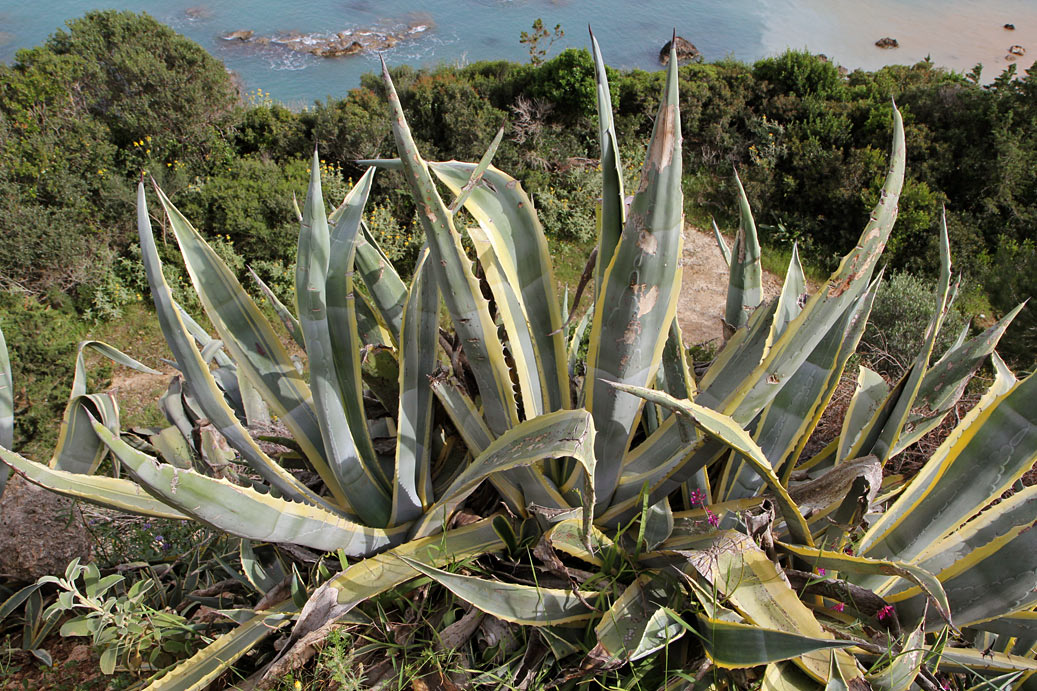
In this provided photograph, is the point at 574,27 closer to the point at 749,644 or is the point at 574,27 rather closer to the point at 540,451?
the point at 540,451

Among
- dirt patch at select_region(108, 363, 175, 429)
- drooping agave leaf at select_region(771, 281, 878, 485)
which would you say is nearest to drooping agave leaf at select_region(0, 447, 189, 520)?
drooping agave leaf at select_region(771, 281, 878, 485)

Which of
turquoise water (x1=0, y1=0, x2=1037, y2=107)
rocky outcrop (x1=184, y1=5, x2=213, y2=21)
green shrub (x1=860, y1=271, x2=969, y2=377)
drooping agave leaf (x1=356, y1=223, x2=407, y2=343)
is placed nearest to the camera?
drooping agave leaf (x1=356, y1=223, x2=407, y2=343)

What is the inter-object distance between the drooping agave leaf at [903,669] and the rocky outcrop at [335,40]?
14.3m

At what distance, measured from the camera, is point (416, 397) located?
1.84m

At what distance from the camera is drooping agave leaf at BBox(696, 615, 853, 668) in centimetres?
124

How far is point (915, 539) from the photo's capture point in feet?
5.16

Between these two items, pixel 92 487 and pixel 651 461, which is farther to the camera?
pixel 651 461

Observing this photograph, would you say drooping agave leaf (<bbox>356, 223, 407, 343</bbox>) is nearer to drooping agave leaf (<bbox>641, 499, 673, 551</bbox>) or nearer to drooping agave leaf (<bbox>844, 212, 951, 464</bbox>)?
drooping agave leaf (<bbox>641, 499, 673, 551</bbox>)

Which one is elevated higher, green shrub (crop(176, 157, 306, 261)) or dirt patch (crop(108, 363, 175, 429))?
green shrub (crop(176, 157, 306, 261))

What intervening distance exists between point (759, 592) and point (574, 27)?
1490 cm

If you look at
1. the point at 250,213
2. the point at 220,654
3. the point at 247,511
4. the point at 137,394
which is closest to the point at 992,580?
the point at 247,511

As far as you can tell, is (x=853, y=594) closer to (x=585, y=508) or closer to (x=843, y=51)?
(x=585, y=508)

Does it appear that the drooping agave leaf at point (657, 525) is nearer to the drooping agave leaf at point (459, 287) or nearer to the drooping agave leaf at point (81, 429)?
the drooping agave leaf at point (459, 287)

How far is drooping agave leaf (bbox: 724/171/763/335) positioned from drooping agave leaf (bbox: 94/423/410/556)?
1197 mm
